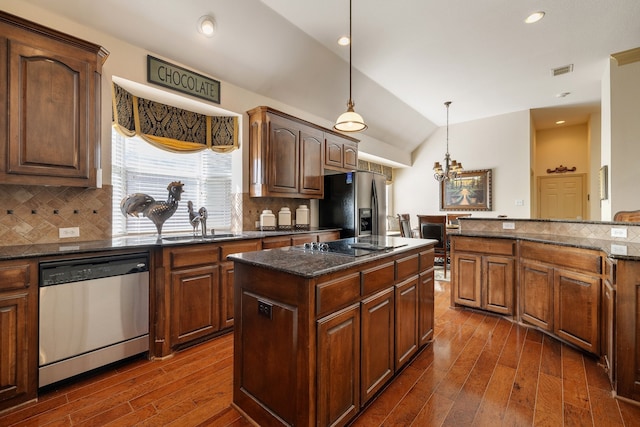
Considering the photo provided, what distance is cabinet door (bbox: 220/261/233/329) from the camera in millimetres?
2684

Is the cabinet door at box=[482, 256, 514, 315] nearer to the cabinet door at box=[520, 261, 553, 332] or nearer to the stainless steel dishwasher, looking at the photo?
the cabinet door at box=[520, 261, 553, 332]

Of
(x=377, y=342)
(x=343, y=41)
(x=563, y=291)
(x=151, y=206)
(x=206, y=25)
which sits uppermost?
(x=343, y=41)

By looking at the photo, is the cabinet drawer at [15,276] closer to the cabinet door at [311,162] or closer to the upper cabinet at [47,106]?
the upper cabinet at [47,106]

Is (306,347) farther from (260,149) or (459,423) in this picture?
(260,149)

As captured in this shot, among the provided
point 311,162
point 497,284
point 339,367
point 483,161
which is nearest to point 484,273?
point 497,284

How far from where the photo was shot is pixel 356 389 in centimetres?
160

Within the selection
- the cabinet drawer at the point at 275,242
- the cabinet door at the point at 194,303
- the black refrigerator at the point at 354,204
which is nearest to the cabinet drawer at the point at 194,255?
the cabinet door at the point at 194,303

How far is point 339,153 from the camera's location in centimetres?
471

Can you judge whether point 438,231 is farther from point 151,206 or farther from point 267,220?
point 151,206

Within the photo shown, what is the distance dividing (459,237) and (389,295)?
6.35ft

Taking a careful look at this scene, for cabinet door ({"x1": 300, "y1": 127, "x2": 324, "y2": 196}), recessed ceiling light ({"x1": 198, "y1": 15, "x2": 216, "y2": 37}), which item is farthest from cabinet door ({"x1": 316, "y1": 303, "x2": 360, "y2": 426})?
recessed ceiling light ({"x1": 198, "y1": 15, "x2": 216, "y2": 37})

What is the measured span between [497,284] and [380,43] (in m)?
3.19

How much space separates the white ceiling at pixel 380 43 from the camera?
2635mm

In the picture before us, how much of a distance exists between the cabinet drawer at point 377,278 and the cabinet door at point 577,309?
173cm
